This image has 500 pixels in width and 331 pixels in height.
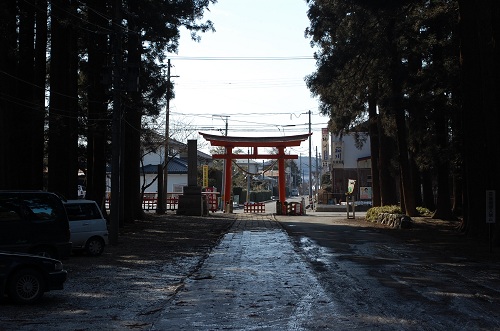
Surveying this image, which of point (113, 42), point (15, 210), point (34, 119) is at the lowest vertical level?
point (15, 210)

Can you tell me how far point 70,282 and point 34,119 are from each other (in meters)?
12.3

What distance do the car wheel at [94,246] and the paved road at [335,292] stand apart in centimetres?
346

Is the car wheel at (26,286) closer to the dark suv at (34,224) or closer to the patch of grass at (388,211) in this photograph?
the dark suv at (34,224)

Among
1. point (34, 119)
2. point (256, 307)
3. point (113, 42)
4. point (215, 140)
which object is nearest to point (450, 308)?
point (256, 307)

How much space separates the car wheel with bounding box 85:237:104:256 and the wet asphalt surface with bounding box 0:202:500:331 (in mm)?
2663

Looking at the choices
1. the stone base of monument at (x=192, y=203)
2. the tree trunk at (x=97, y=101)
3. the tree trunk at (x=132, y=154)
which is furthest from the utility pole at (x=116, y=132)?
the stone base of monument at (x=192, y=203)

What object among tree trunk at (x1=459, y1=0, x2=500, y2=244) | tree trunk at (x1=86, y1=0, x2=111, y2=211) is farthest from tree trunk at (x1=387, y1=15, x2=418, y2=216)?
tree trunk at (x1=86, y1=0, x2=111, y2=211)

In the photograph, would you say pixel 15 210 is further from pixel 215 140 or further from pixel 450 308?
pixel 215 140

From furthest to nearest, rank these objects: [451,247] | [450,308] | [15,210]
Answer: [451,247] → [15,210] → [450,308]

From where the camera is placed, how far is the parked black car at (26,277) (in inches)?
425

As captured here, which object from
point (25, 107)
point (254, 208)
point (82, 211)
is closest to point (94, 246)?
point (82, 211)

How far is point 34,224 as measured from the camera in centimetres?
1532

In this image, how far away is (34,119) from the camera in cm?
2462

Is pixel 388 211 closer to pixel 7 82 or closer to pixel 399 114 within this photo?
pixel 399 114
